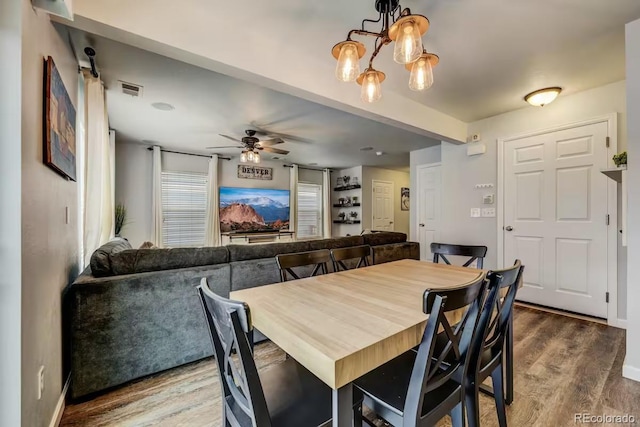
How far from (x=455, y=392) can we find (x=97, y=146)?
119 inches

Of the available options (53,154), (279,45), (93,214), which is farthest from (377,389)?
(93,214)

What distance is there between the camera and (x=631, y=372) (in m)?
1.83

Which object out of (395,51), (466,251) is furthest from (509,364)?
(395,51)

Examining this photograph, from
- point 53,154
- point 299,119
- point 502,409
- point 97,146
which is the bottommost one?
point 502,409

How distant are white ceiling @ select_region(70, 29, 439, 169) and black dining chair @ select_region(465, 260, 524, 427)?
266cm

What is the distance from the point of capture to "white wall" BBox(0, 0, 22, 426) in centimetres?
99

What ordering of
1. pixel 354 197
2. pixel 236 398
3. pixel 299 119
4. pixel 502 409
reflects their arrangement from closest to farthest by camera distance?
pixel 236 398 < pixel 502 409 < pixel 299 119 < pixel 354 197

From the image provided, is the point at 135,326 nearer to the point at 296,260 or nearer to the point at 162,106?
the point at 296,260

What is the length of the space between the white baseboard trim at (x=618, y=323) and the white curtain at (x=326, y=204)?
5.38 meters

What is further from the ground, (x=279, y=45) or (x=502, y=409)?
(x=279, y=45)

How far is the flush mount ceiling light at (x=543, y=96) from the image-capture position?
2795 mm

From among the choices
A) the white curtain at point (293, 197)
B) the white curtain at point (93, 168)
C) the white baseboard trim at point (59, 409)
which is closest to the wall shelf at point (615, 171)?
the white baseboard trim at point (59, 409)

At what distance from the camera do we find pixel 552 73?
2.55 metres

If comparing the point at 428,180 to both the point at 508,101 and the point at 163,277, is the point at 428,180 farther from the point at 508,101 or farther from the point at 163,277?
the point at 163,277
